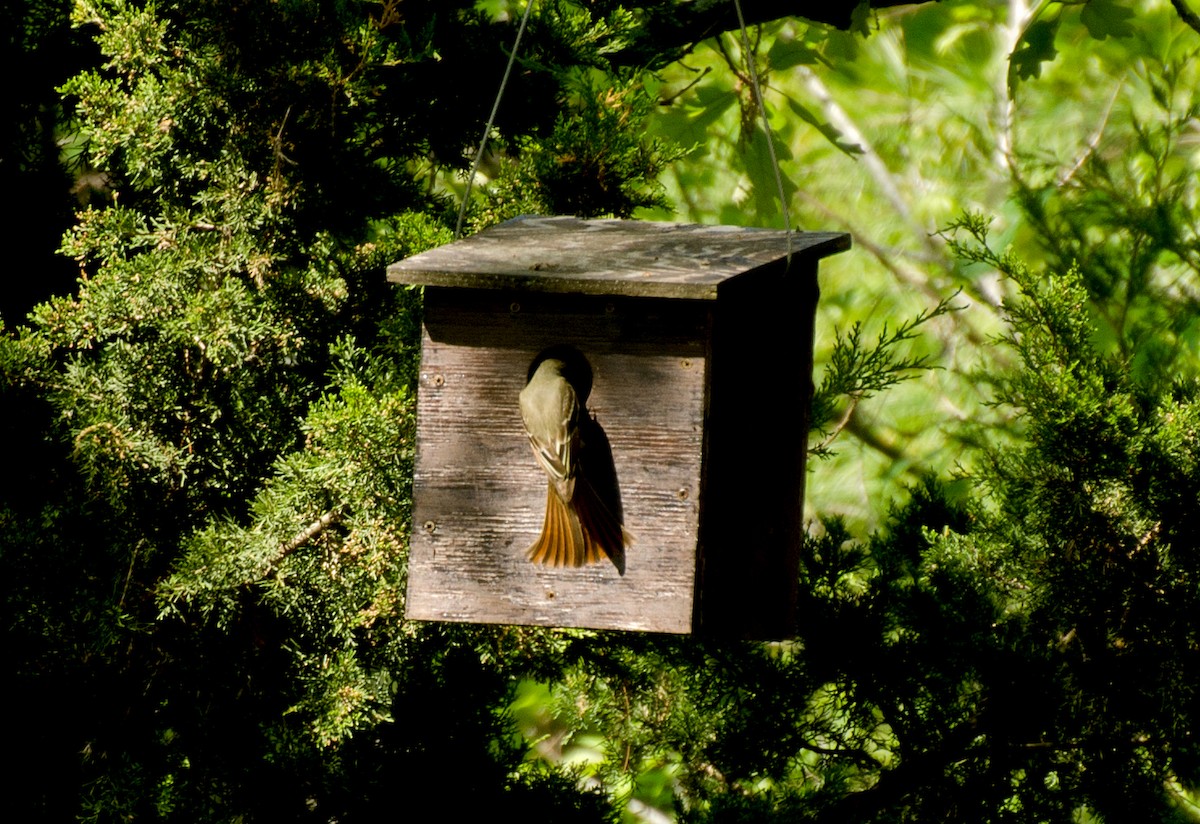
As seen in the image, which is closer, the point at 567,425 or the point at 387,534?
the point at 567,425

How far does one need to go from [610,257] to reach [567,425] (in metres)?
0.31

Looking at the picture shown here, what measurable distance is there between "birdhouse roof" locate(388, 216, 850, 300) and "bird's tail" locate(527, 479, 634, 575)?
1.11ft

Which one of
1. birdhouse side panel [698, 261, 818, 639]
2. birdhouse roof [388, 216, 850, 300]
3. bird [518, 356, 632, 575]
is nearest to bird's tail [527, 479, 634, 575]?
bird [518, 356, 632, 575]

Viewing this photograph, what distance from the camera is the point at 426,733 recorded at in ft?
9.22

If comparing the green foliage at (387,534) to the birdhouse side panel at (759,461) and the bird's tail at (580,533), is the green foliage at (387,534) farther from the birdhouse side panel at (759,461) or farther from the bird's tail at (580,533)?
the bird's tail at (580,533)

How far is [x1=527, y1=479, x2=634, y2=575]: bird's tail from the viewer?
6.76ft

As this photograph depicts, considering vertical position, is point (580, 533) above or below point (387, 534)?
above

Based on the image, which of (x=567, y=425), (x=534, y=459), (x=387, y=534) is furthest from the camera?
(x=387, y=534)

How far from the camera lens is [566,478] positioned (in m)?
2.04

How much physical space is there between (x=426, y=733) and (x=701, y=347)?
1226 millimetres

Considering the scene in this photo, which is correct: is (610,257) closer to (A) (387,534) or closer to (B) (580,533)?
(B) (580,533)

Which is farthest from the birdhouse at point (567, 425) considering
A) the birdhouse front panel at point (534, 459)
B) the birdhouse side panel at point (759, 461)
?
the birdhouse side panel at point (759, 461)

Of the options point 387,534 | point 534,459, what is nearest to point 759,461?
point 534,459

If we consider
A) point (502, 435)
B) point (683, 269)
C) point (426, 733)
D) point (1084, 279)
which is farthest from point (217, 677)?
point (1084, 279)
